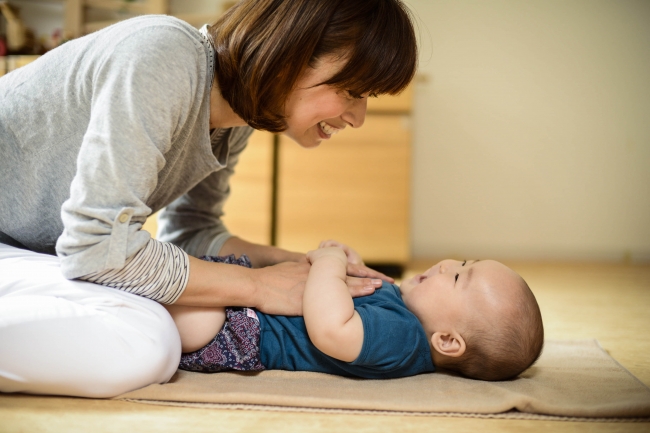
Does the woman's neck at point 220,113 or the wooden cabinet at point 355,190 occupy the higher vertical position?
the woman's neck at point 220,113

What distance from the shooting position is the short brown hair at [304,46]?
A: 3.30 feet

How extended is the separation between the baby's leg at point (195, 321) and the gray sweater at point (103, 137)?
0.60 ft

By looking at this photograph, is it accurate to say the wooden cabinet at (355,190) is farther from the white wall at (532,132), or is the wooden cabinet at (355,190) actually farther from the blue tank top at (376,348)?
the blue tank top at (376,348)

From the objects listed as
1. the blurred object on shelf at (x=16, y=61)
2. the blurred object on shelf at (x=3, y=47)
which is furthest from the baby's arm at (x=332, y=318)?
the blurred object on shelf at (x=3, y=47)

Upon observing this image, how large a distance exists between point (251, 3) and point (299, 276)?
51cm

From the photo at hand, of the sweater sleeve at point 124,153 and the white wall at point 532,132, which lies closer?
the sweater sleeve at point 124,153

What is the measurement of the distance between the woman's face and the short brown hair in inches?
0.6

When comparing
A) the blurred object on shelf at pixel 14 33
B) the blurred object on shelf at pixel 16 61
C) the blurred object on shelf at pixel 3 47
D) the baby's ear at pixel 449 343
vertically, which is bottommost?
the baby's ear at pixel 449 343

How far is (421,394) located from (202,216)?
788mm

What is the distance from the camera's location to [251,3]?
1058 mm

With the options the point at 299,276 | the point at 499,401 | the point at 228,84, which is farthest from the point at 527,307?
the point at 228,84

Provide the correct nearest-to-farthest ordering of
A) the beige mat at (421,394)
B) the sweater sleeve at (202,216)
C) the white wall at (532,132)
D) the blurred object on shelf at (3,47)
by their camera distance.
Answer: the beige mat at (421,394)
the sweater sleeve at (202,216)
the blurred object on shelf at (3,47)
the white wall at (532,132)

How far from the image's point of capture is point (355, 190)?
2568mm

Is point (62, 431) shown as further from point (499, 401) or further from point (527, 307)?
point (527, 307)
